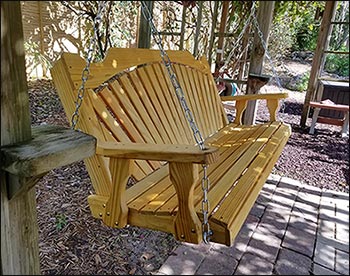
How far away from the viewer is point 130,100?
64.1 inches

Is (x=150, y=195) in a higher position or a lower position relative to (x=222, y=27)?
lower

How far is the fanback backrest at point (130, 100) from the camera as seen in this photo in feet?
4.36

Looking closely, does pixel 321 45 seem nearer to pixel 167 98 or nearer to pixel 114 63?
pixel 167 98

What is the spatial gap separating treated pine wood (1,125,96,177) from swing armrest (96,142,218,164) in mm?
302

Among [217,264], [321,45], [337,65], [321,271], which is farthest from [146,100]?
[337,65]

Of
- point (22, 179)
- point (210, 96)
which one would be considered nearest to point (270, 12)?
point (210, 96)

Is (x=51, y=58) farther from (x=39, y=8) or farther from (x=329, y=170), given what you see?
(x=329, y=170)

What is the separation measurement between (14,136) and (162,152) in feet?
1.52

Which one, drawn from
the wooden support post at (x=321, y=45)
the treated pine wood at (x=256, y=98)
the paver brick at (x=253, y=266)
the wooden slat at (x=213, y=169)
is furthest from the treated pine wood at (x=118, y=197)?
the wooden support post at (x=321, y=45)

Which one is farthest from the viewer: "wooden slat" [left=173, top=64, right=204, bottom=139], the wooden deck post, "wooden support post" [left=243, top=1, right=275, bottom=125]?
"wooden support post" [left=243, top=1, right=275, bottom=125]

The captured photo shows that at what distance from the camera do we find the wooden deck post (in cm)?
63

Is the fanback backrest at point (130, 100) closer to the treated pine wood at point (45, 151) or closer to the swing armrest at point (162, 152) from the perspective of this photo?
the swing armrest at point (162, 152)

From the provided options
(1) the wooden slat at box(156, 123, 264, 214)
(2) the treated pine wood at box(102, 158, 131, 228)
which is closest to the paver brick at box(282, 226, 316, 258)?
(1) the wooden slat at box(156, 123, 264, 214)

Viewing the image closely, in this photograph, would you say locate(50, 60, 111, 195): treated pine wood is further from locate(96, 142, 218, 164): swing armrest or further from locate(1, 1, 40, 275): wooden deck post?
locate(1, 1, 40, 275): wooden deck post
